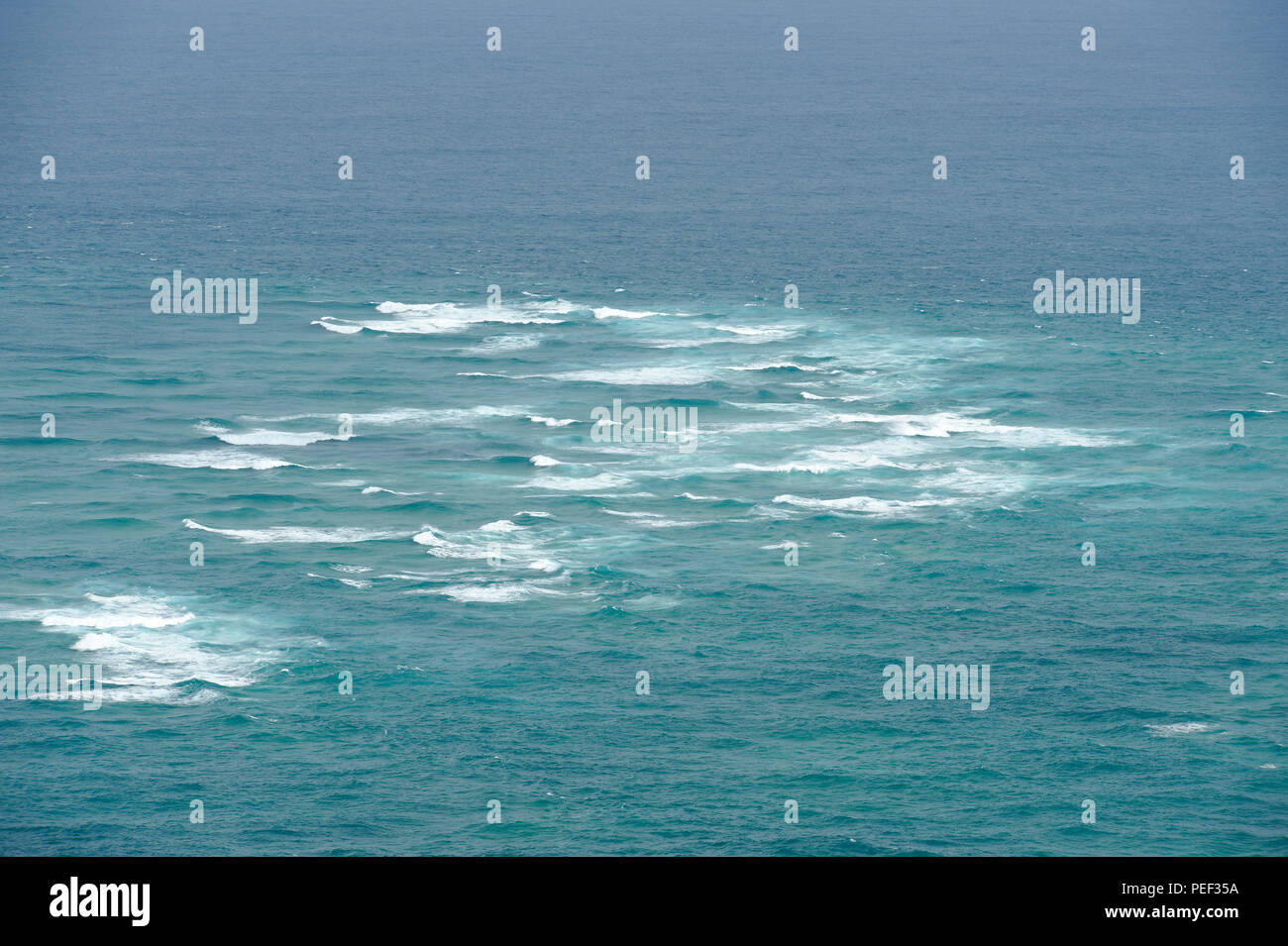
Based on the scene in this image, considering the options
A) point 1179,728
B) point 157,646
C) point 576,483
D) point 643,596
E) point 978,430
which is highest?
point 978,430

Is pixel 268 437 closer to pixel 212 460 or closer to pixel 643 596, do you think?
pixel 212 460

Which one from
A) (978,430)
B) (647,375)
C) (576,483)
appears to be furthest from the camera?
(647,375)

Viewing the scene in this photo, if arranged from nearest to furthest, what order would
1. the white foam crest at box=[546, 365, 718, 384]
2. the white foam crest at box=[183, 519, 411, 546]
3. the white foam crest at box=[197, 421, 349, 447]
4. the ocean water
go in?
the ocean water, the white foam crest at box=[183, 519, 411, 546], the white foam crest at box=[197, 421, 349, 447], the white foam crest at box=[546, 365, 718, 384]

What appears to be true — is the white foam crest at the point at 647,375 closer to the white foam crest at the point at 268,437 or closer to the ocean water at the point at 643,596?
the ocean water at the point at 643,596

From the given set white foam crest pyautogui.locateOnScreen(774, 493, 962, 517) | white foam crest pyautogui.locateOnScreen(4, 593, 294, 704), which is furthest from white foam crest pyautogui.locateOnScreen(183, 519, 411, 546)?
white foam crest pyautogui.locateOnScreen(774, 493, 962, 517)

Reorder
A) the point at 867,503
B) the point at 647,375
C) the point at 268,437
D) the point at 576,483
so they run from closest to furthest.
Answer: the point at 867,503, the point at 576,483, the point at 268,437, the point at 647,375

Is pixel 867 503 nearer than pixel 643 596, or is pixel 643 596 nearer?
pixel 643 596

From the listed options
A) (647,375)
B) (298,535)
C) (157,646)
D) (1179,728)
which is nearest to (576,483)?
(298,535)

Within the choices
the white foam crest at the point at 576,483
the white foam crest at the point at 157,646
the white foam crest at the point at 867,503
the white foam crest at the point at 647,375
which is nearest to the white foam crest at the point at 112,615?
the white foam crest at the point at 157,646

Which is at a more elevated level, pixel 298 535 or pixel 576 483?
pixel 576 483

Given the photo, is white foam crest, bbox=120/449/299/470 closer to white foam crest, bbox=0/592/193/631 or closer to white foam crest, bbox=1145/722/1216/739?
white foam crest, bbox=0/592/193/631

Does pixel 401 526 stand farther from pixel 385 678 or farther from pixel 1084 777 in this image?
pixel 1084 777

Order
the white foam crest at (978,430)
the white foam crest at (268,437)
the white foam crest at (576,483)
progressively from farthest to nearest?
the white foam crest at (978,430)
the white foam crest at (268,437)
the white foam crest at (576,483)
